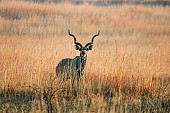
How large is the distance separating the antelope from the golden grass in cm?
21

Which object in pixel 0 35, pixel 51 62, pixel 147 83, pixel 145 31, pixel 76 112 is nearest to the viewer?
pixel 76 112

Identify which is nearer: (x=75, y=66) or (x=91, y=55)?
(x=75, y=66)

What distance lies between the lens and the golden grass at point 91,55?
25.6 feet

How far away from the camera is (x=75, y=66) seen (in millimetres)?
9156

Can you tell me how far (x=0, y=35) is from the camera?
1605cm

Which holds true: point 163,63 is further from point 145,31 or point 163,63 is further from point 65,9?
point 65,9

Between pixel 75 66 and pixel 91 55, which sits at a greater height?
pixel 75 66

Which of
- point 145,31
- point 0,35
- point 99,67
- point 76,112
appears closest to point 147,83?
point 99,67

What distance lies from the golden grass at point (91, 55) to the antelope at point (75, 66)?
21cm

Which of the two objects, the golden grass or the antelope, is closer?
the golden grass

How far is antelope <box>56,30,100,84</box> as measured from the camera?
350 inches

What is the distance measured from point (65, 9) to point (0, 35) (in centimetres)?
554

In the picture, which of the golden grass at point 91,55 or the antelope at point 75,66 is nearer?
the golden grass at point 91,55

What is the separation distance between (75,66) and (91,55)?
3.19m
